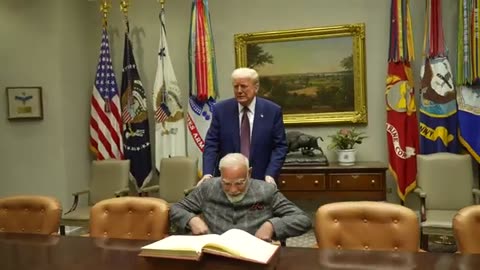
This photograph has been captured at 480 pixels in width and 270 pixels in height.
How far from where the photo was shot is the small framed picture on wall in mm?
4996

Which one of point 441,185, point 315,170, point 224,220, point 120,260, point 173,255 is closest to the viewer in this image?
point 173,255

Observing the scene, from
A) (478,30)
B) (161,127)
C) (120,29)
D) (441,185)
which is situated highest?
(120,29)

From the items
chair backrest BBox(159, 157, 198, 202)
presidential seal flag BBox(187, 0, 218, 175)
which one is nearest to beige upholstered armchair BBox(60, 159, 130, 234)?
chair backrest BBox(159, 157, 198, 202)

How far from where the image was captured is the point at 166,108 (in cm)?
520

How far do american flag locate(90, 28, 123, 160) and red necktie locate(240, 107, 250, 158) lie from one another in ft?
8.59

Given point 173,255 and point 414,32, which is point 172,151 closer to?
point 414,32

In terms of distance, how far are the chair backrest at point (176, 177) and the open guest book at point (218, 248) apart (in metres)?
2.82

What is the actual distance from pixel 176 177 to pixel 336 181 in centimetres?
158

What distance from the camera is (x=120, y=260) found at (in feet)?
5.89

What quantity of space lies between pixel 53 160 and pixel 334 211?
3.81 m

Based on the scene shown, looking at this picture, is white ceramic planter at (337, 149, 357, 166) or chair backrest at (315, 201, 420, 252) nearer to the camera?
chair backrest at (315, 201, 420, 252)

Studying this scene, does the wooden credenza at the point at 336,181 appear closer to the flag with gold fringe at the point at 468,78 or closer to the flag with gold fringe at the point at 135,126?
the flag with gold fringe at the point at 468,78

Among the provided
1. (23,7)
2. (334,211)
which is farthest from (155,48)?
(334,211)

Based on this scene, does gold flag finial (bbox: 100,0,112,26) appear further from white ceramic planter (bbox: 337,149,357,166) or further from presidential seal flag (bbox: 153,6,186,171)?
white ceramic planter (bbox: 337,149,357,166)
